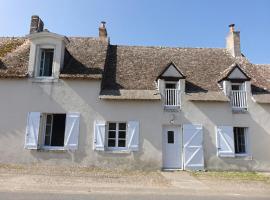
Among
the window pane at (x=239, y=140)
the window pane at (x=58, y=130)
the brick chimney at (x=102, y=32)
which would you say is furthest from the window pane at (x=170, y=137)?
Answer: the brick chimney at (x=102, y=32)

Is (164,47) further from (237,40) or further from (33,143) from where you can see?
(33,143)

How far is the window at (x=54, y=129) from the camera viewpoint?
41.8 ft

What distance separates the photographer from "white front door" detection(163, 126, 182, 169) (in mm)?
12555

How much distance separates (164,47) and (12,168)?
1121 centimetres

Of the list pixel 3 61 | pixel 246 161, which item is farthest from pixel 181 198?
pixel 3 61

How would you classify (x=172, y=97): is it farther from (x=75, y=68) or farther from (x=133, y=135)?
(x=75, y=68)

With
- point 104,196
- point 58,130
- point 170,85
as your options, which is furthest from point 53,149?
point 170,85

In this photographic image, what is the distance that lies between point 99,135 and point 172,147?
3.53 m

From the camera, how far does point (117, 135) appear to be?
1273 cm

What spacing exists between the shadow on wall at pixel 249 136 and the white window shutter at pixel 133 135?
10.2 feet

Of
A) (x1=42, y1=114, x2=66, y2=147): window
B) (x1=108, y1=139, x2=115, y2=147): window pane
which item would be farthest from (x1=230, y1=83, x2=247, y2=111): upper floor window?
(x1=42, y1=114, x2=66, y2=147): window

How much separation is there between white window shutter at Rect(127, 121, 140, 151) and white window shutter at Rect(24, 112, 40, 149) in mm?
4244

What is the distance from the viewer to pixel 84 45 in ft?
51.8

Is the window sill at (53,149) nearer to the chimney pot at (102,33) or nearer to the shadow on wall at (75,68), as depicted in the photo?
the shadow on wall at (75,68)
